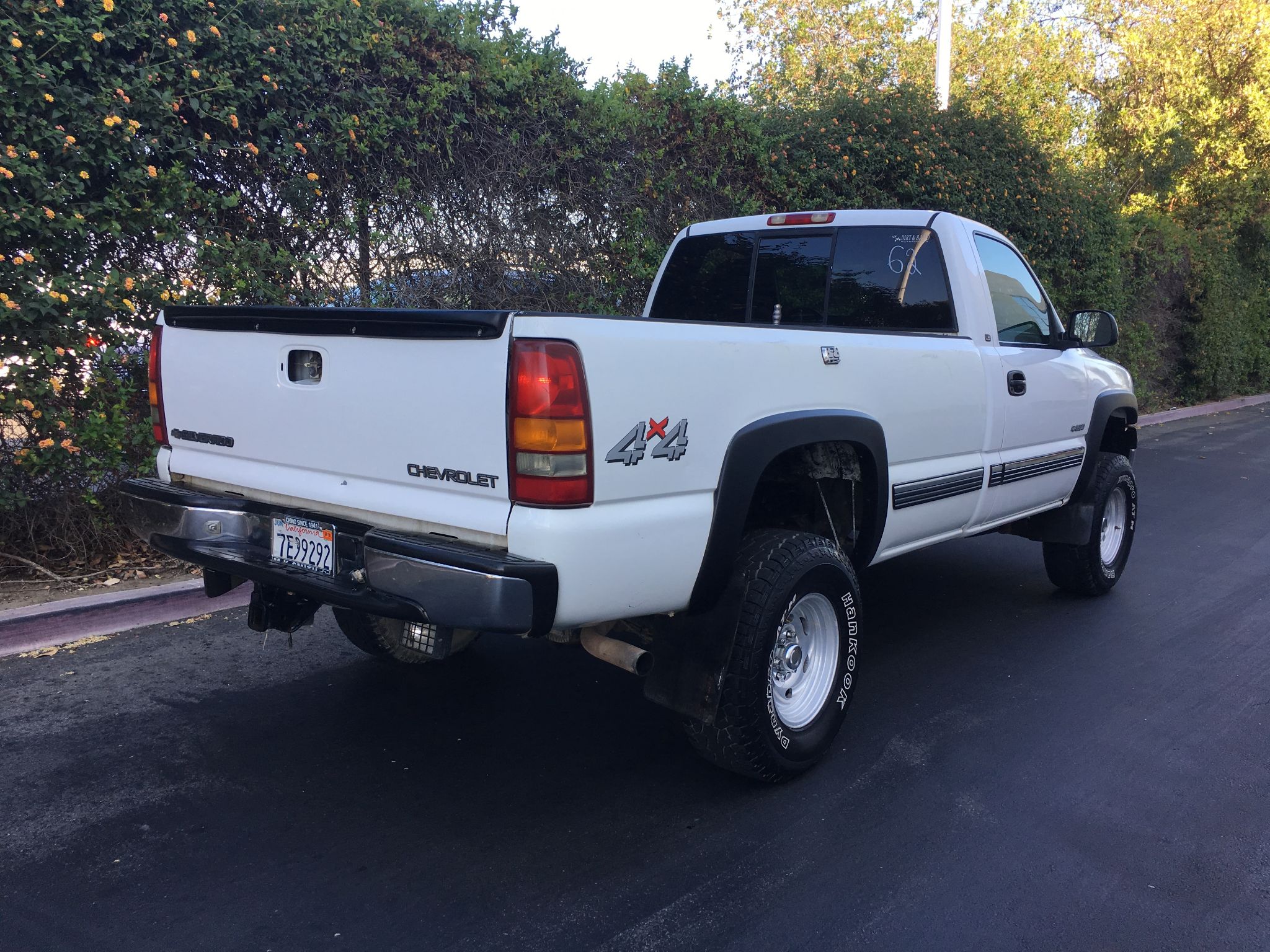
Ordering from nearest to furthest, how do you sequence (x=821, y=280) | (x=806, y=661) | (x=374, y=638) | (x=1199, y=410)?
1. (x=806, y=661)
2. (x=374, y=638)
3. (x=821, y=280)
4. (x=1199, y=410)

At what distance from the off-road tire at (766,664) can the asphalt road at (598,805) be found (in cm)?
16

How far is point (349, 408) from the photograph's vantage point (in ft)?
9.95

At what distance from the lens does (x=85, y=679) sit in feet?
14.0

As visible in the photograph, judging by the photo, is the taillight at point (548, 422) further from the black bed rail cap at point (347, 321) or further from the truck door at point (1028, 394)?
the truck door at point (1028, 394)

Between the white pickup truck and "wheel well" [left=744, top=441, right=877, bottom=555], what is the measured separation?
1 centimetres

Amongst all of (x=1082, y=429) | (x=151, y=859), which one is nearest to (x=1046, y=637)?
(x=1082, y=429)

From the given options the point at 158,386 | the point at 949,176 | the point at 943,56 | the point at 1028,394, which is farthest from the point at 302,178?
the point at 943,56

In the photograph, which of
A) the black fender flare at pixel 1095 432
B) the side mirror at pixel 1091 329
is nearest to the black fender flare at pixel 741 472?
the side mirror at pixel 1091 329

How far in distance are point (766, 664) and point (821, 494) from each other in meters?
0.96

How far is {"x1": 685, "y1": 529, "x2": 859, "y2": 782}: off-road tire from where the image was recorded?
318cm

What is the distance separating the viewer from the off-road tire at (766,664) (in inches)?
125

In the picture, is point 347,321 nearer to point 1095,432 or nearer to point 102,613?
point 102,613

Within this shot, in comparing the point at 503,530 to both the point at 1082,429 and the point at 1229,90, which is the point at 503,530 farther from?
the point at 1229,90

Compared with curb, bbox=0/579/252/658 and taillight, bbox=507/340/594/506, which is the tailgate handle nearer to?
taillight, bbox=507/340/594/506
